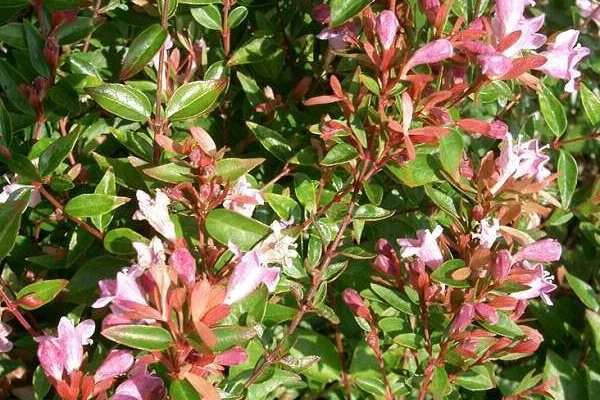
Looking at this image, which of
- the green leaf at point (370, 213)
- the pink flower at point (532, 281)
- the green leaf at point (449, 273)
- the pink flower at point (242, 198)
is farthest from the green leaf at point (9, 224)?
the pink flower at point (532, 281)

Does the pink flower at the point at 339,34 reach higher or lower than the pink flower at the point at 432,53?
lower

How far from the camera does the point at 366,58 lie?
1472 millimetres

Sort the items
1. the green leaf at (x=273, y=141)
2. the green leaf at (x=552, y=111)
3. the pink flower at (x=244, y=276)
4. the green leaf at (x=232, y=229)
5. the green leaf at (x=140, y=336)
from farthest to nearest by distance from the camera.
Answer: the green leaf at (x=552, y=111) < the green leaf at (x=273, y=141) < the green leaf at (x=232, y=229) < the pink flower at (x=244, y=276) < the green leaf at (x=140, y=336)

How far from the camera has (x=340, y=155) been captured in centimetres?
147

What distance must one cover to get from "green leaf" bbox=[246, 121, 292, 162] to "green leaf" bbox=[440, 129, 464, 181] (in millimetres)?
355

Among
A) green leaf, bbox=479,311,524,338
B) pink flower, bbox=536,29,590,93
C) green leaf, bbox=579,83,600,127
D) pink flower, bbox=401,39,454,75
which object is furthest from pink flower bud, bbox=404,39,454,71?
green leaf, bbox=579,83,600,127

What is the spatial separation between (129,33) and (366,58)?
2.81 feet

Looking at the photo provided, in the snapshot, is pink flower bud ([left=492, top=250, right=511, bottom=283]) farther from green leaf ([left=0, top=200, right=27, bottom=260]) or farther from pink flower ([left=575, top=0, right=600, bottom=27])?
pink flower ([left=575, top=0, right=600, bottom=27])

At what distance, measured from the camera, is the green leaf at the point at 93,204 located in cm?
144

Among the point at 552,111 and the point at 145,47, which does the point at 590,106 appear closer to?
the point at 552,111

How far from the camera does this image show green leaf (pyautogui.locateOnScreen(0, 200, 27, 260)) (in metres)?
1.29

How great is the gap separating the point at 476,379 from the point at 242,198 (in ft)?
2.29

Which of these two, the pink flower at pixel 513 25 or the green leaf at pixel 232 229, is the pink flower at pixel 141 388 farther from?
the pink flower at pixel 513 25

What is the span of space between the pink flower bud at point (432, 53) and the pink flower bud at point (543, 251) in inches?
16.2
